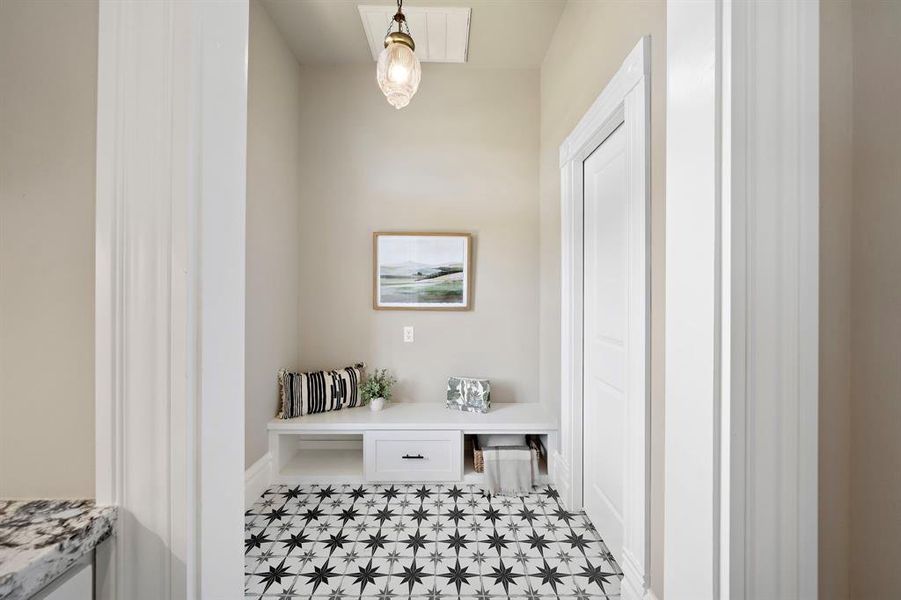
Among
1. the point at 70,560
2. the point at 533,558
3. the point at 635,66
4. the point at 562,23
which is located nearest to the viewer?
the point at 70,560

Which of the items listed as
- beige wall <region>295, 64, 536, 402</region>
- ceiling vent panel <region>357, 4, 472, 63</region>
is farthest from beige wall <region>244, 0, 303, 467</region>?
ceiling vent panel <region>357, 4, 472, 63</region>

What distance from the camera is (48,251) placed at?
52cm

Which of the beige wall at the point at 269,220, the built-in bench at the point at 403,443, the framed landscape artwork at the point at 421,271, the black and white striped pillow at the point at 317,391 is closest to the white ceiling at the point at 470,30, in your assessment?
the beige wall at the point at 269,220

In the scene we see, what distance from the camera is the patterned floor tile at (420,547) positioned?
1.53m

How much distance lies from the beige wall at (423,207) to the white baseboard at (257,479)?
0.72m

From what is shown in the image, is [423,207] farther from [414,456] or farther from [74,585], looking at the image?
[74,585]

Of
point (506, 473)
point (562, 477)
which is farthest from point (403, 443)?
point (562, 477)

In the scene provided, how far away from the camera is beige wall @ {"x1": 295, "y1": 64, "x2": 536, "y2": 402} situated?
9.20ft

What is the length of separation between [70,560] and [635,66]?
1802 millimetres

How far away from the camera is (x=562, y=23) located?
2271 mm

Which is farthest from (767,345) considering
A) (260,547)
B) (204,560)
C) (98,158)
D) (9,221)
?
(260,547)

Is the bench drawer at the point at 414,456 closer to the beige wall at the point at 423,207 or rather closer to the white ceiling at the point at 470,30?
the beige wall at the point at 423,207

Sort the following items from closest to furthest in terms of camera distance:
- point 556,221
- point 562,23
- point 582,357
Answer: point 582,357, point 562,23, point 556,221

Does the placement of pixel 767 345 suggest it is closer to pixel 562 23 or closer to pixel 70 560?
pixel 70 560
